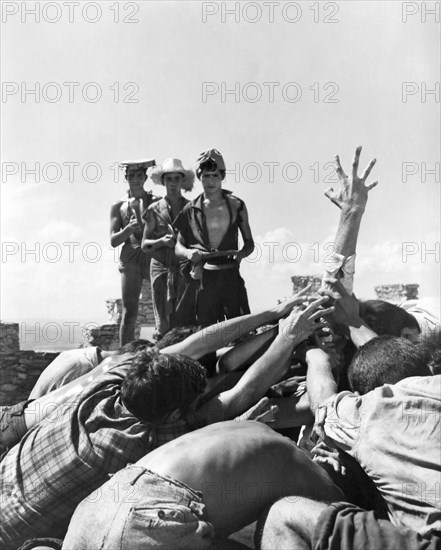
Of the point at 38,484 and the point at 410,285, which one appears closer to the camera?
the point at 38,484

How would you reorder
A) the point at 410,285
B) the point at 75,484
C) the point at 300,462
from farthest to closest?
the point at 410,285 → the point at 75,484 → the point at 300,462

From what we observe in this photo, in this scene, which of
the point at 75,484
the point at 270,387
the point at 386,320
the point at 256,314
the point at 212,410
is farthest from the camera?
the point at 386,320

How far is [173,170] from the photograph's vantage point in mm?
6898

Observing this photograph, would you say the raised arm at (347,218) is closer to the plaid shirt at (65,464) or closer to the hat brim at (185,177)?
the plaid shirt at (65,464)

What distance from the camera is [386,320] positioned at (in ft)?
15.1

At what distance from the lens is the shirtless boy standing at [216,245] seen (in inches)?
235

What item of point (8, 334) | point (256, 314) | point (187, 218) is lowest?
point (8, 334)

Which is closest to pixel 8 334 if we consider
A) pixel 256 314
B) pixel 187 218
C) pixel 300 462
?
pixel 187 218

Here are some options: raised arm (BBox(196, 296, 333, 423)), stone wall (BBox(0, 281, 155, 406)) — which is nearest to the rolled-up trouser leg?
raised arm (BBox(196, 296, 333, 423))

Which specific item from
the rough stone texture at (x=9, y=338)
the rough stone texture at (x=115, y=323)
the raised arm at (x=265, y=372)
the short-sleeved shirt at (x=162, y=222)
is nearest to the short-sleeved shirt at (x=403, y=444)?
the raised arm at (x=265, y=372)

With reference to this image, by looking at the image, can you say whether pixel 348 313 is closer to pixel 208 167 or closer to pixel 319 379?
pixel 319 379

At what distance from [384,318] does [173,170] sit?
9.59ft

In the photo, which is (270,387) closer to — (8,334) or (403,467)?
(403,467)

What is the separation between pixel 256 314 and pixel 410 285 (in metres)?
12.0
